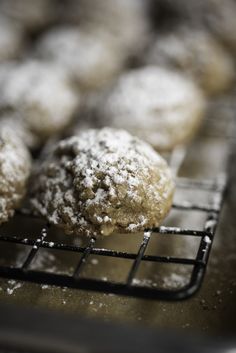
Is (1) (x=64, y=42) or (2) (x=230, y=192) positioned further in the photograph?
(1) (x=64, y=42)

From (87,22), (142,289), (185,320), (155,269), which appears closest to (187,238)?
(155,269)

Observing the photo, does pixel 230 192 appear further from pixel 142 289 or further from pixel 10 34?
pixel 10 34

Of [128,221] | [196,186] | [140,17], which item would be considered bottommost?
[128,221]

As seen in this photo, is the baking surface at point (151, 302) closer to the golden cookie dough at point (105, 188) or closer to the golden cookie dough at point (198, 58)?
the golden cookie dough at point (105, 188)

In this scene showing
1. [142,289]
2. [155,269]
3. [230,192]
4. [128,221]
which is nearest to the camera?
[142,289]

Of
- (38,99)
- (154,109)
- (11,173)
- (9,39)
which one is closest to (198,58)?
(154,109)

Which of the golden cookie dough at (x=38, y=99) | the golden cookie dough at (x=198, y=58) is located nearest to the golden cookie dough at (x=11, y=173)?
the golden cookie dough at (x=38, y=99)

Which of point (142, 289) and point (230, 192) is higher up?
point (230, 192)
